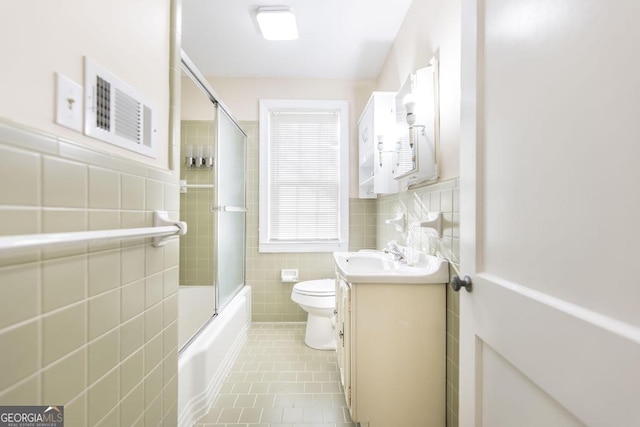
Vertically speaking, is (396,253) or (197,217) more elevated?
(197,217)

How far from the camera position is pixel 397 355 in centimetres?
140

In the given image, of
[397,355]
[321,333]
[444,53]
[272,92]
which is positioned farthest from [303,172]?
[397,355]

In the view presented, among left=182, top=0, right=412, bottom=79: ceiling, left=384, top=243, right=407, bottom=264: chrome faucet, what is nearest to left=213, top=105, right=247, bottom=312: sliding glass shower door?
left=182, top=0, right=412, bottom=79: ceiling

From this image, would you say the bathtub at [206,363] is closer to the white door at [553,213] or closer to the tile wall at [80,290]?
the tile wall at [80,290]

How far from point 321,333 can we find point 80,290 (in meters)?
1.95

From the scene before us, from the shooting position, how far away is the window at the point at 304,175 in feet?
9.80

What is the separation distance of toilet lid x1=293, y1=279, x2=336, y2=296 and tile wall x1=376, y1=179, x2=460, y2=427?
75cm

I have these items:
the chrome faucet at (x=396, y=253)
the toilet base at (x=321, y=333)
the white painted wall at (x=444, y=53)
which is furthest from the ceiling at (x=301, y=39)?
the toilet base at (x=321, y=333)

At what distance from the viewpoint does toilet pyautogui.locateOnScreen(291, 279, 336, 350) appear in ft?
7.43

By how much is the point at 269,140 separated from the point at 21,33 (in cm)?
245

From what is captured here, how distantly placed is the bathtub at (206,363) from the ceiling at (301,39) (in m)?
2.15

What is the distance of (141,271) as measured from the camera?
952 millimetres

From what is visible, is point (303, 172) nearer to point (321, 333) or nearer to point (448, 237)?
point (321, 333)

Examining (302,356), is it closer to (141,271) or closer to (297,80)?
(141,271)
